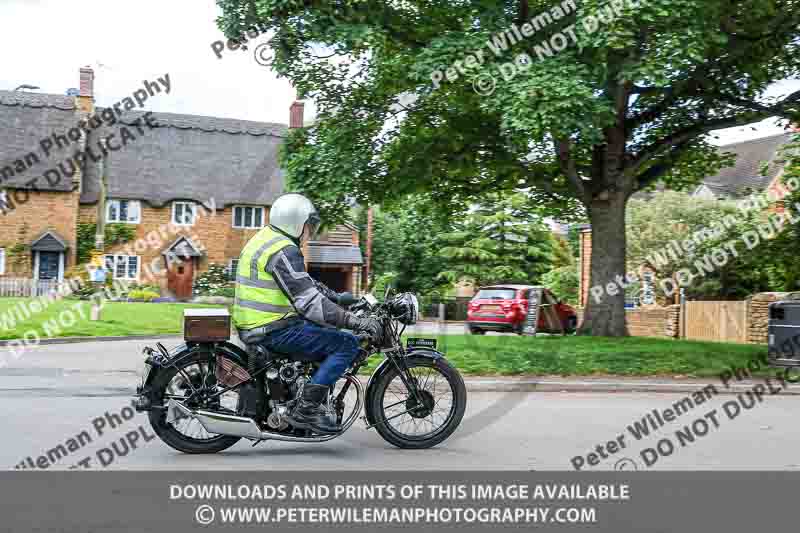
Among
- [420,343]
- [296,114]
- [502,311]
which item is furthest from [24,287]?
[420,343]

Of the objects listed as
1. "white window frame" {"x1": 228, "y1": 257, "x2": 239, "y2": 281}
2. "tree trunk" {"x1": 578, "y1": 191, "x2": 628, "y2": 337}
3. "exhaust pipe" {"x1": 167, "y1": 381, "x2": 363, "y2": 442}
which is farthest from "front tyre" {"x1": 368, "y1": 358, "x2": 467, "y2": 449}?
"white window frame" {"x1": 228, "y1": 257, "x2": 239, "y2": 281}

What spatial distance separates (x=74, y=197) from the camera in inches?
1795

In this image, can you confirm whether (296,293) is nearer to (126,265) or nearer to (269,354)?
(269,354)

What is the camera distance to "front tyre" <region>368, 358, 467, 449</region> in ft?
23.8

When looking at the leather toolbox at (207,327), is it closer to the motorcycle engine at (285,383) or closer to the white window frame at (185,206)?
the motorcycle engine at (285,383)

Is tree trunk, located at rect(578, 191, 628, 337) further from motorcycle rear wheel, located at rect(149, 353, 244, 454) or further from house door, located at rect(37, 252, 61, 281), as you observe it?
house door, located at rect(37, 252, 61, 281)

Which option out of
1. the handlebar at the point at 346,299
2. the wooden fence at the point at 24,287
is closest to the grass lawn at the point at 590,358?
the handlebar at the point at 346,299

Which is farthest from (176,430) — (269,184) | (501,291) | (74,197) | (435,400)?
(269,184)

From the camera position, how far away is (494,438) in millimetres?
8016

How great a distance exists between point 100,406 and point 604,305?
10775mm

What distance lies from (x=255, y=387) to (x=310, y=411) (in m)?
0.49

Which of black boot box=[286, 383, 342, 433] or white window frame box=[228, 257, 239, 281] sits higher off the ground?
white window frame box=[228, 257, 239, 281]

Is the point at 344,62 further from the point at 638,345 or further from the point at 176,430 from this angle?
the point at 176,430

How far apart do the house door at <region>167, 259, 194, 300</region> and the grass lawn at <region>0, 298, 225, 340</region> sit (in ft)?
55.7
